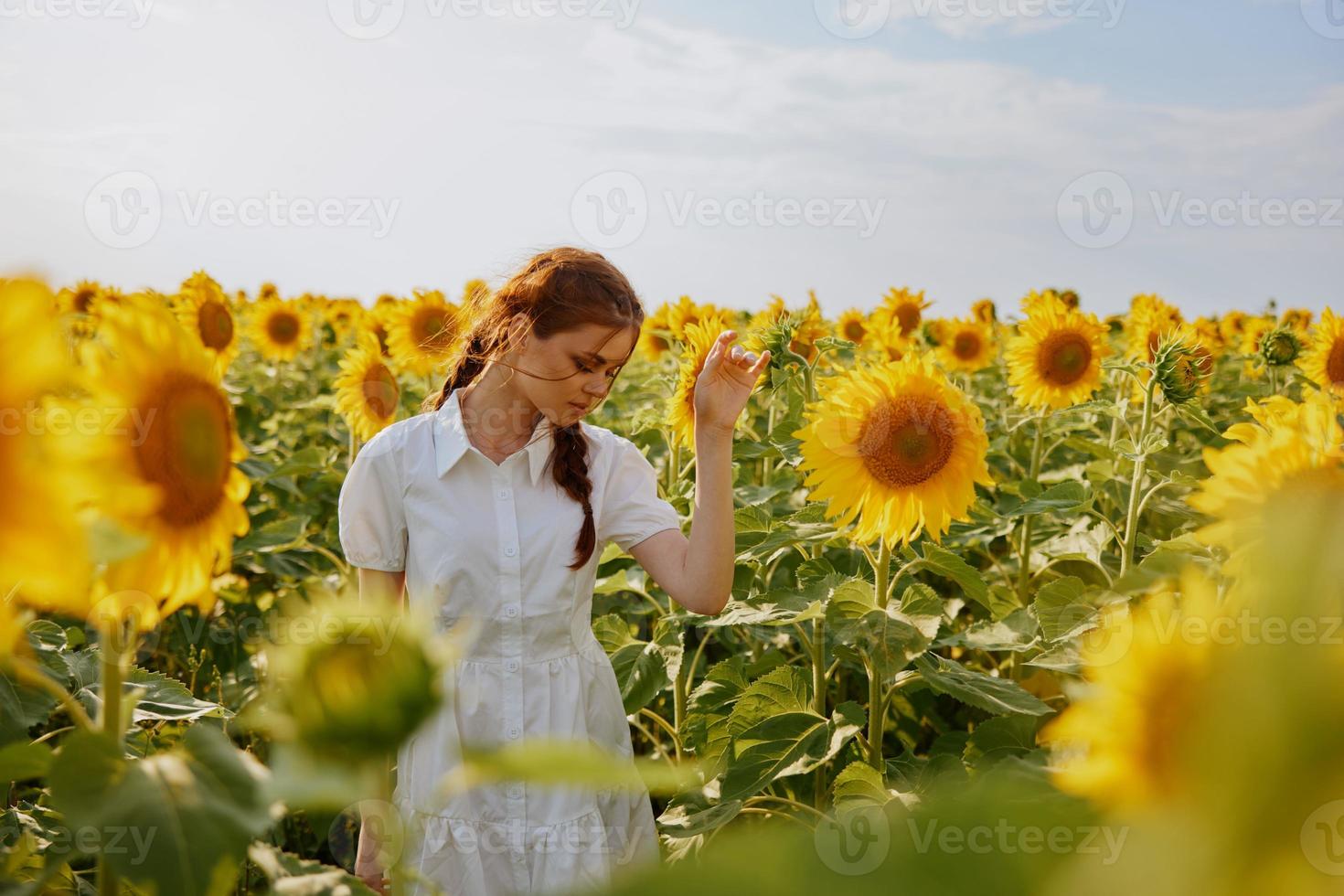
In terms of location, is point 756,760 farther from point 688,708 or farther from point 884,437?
point 884,437

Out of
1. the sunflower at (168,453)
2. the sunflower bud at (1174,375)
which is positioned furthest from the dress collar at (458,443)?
the sunflower bud at (1174,375)

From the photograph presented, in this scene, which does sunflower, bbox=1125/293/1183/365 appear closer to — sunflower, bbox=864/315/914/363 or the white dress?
sunflower, bbox=864/315/914/363

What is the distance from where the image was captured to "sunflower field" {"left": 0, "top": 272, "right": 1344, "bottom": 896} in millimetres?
333

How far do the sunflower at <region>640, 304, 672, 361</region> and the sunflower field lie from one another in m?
3.01

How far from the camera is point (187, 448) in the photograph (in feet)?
3.21

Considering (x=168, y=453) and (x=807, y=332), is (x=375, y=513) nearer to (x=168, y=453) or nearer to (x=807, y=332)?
(x=168, y=453)

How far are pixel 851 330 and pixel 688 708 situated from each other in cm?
472

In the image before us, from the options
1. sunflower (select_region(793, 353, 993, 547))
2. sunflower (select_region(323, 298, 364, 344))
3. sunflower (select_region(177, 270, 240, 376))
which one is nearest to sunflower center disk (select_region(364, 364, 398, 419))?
sunflower (select_region(177, 270, 240, 376))

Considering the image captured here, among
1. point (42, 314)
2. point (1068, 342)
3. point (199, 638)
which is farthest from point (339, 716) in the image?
point (1068, 342)

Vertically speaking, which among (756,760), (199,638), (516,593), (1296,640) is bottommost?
(199,638)

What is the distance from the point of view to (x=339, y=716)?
0.67 m

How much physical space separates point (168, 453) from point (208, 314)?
17.4 ft

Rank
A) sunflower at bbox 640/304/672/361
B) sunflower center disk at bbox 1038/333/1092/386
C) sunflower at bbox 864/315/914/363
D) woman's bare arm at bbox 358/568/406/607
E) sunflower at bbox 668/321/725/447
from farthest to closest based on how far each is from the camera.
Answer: sunflower at bbox 640/304/672/361 < sunflower at bbox 864/315/914/363 < sunflower center disk at bbox 1038/333/1092/386 < sunflower at bbox 668/321/725/447 < woman's bare arm at bbox 358/568/406/607

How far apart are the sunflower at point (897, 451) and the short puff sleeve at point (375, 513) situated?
1.06 meters
